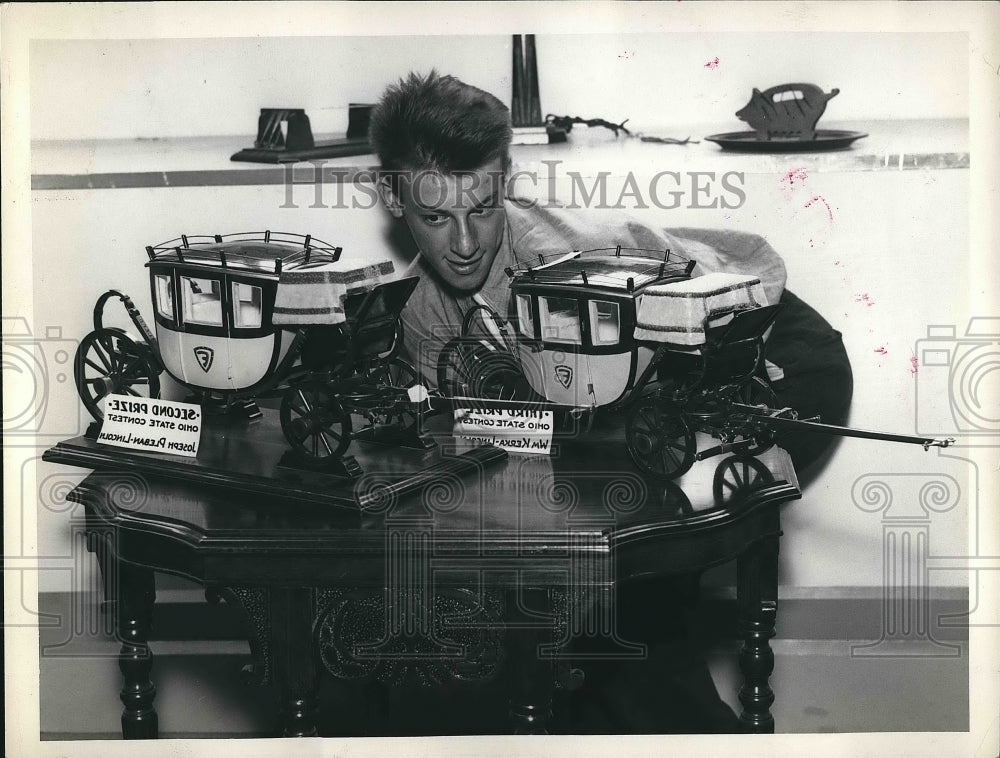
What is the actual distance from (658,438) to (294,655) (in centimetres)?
92

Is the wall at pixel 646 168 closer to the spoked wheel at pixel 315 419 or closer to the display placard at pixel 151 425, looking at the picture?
the display placard at pixel 151 425

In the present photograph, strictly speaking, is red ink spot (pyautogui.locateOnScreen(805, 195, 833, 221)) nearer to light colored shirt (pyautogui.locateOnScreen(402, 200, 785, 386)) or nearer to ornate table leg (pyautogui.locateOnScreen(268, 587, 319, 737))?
light colored shirt (pyautogui.locateOnScreen(402, 200, 785, 386))

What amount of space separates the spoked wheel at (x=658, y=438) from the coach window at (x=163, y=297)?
3.57ft

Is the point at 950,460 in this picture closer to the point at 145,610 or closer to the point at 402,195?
the point at 402,195

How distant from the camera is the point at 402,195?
2732 mm

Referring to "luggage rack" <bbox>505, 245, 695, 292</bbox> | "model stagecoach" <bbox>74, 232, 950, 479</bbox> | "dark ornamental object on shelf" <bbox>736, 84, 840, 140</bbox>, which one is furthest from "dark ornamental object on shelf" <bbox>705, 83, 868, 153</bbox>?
"model stagecoach" <bbox>74, 232, 950, 479</bbox>

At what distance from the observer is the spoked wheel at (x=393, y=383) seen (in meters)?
2.39

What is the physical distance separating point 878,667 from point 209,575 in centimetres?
174

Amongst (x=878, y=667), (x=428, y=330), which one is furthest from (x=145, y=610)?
(x=878, y=667)

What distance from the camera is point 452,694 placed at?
289 centimetres

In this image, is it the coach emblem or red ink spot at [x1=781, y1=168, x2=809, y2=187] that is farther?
red ink spot at [x1=781, y1=168, x2=809, y2=187]

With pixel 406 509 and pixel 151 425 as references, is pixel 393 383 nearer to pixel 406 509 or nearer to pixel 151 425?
pixel 406 509

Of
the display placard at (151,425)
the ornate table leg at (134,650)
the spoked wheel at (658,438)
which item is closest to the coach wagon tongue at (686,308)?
the spoked wheel at (658,438)

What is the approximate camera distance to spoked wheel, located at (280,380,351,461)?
232 centimetres
